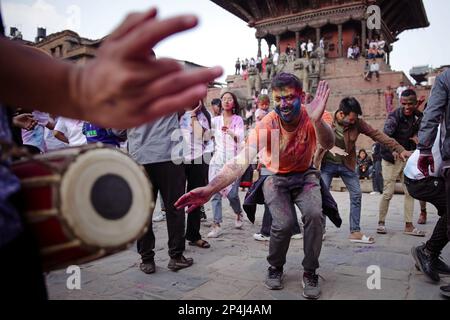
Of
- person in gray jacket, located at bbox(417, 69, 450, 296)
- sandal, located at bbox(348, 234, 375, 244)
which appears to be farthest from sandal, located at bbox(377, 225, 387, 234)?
person in gray jacket, located at bbox(417, 69, 450, 296)

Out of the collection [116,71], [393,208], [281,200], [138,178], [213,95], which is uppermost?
[213,95]

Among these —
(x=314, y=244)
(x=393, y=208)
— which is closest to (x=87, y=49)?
(x=393, y=208)

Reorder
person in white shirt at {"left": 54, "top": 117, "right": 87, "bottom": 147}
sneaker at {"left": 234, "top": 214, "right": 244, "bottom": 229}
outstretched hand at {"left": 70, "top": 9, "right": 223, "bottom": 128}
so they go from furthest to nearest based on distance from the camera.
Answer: sneaker at {"left": 234, "top": 214, "right": 244, "bottom": 229} < person in white shirt at {"left": 54, "top": 117, "right": 87, "bottom": 147} < outstretched hand at {"left": 70, "top": 9, "right": 223, "bottom": 128}

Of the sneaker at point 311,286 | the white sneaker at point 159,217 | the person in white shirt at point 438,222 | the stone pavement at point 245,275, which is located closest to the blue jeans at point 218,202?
the stone pavement at point 245,275

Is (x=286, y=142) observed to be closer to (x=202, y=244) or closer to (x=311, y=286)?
(x=311, y=286)

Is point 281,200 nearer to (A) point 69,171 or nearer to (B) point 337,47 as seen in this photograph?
(A) point 69,171

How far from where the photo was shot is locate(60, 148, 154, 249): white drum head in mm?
970

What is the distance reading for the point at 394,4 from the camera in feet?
98.8

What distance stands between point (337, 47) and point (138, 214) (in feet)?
107

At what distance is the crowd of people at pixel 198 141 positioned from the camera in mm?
793

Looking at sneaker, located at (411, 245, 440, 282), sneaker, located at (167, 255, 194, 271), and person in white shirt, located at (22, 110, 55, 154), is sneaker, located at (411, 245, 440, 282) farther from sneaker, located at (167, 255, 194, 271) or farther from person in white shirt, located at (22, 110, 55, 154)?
person in white shirt, located at (22, 110, 55, 154)

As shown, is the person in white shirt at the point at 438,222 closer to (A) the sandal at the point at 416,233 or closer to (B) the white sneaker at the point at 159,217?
(A) the sandal at the point at 416,233

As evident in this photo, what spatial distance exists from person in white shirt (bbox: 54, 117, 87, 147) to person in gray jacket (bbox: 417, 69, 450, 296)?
3805mm

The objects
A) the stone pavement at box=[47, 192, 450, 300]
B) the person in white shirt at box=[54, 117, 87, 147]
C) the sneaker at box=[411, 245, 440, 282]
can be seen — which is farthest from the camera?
the person in white shirt at box=[54, 117, 87, 147]
